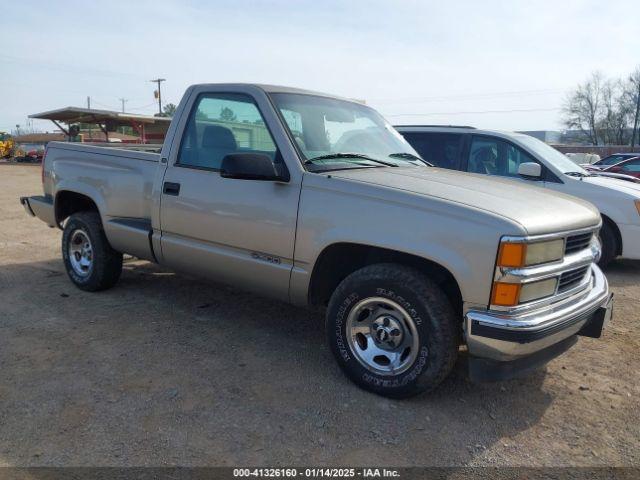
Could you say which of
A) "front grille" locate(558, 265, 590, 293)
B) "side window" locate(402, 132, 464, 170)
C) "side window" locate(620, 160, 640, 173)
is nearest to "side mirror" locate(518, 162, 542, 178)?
"side window" locate(402, 132, 464, 170)

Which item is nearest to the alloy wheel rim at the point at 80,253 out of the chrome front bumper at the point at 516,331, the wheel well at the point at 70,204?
the wheel well at the point at 70,204

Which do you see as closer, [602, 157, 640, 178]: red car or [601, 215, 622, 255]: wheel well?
[601, 215, 622, 255]: wheel well

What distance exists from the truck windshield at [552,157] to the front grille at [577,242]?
363 cm

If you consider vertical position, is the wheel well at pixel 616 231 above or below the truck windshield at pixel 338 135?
below

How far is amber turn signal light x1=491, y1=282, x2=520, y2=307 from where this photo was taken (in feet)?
9.57

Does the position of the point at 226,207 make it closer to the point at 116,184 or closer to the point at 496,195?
the point at 116,184

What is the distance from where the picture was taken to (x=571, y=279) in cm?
341

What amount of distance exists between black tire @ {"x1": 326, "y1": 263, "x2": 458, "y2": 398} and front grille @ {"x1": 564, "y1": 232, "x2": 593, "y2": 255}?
84 centimetres

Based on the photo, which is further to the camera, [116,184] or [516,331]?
[116,184]

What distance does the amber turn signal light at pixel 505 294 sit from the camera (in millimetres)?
2918

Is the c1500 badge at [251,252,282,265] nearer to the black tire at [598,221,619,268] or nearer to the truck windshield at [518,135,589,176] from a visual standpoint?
the truck windshield at [518,135,589,176]

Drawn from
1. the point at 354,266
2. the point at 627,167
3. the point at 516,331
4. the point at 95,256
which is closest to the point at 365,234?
the point at 354,266

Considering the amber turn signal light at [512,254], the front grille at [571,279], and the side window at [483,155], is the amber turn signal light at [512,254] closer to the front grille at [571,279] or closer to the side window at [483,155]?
the front grille at [571,279]

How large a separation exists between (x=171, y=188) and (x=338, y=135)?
4.60ft
